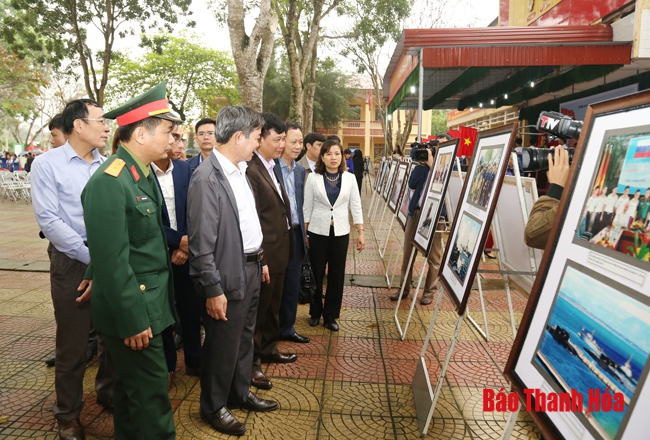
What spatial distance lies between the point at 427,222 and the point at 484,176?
138 centimetres

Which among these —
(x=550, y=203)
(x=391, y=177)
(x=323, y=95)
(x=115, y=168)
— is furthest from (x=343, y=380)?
(x=323, y=95)

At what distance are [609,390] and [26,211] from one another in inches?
581

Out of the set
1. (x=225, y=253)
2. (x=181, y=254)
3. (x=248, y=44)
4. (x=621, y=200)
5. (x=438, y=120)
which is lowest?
(x=438, y=120)

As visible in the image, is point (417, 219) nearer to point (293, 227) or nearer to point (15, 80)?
point (293, 227)

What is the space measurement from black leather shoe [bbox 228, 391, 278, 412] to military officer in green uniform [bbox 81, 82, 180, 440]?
73 cm

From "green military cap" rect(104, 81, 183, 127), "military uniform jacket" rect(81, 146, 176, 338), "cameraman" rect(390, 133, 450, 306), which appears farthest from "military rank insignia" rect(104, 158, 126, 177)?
"cameraman" rect(390, 133, 450, 306)

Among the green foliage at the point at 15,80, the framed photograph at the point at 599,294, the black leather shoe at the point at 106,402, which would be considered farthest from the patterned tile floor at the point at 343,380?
the green foliage at the point at 15,80

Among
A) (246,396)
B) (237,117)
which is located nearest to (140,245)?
(237,117)

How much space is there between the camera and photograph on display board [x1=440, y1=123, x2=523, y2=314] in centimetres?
216

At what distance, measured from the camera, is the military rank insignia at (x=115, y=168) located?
1.93m

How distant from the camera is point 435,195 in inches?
148

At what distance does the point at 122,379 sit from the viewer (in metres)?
2.11

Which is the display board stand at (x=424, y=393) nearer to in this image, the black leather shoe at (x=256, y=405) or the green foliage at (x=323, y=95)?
the black leather shoe at (x=256, y=405)

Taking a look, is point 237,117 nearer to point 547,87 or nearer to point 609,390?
point 609,390
